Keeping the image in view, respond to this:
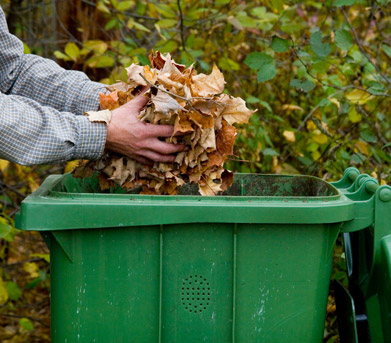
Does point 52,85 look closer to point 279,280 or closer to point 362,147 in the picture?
point 279,280

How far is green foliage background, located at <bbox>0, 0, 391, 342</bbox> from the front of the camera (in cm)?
273

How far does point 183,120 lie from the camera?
174cm

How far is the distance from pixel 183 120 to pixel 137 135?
0.50 ft

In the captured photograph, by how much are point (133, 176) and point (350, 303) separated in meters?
0.84

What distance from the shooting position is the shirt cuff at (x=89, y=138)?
1.74 meters

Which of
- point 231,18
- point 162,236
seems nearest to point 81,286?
point 162,236

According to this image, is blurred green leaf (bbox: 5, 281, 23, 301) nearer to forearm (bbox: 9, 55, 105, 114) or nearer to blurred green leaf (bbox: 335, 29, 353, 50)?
forearm (bbox: 9, 55, 105, 114)

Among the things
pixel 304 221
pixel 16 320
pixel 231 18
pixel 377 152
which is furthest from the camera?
pixel 16 320

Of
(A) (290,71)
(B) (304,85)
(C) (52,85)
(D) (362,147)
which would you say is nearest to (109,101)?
(C) (52,85)

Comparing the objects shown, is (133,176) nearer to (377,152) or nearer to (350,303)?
(350,303)

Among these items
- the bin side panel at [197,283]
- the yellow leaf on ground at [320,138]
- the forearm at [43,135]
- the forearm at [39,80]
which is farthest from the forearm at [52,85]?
the yellow leaf on ground at [320,138]

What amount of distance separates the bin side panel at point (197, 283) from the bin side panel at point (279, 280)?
4cm

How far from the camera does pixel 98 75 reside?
3873 mm

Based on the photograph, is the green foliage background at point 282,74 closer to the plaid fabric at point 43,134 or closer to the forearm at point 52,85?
the forearm at point 52,85
